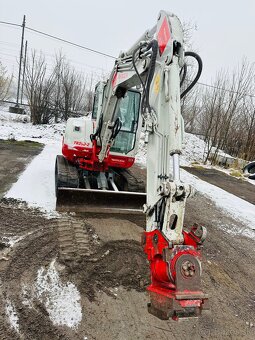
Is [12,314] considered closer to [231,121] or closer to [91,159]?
[91,159]

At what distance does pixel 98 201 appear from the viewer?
5762mm

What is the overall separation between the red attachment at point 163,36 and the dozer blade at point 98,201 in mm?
3037

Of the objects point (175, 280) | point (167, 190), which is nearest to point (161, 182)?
point (167, 190)

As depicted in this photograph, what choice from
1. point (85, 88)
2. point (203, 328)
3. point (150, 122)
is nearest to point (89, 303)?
point (203, 328)

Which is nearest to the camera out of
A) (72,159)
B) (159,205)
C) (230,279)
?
(159,205)

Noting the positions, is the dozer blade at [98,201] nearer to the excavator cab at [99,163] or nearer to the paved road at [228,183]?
the excavator cab at [99,163]

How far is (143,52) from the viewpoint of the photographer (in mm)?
3670

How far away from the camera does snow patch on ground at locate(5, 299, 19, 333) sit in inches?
110

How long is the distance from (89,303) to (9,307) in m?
0.76

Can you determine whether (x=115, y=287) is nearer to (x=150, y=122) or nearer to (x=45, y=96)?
(x=150, y=122)

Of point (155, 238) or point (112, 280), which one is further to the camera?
point (112, 280)

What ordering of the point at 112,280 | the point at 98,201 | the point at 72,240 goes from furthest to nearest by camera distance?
the point at 98,201
the point at 72,240
the point at 112,280

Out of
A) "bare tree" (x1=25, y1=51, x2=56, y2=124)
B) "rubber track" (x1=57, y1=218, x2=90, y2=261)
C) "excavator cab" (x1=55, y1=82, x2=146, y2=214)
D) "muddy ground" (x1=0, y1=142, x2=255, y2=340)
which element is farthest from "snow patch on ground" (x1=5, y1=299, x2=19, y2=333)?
"bare tree" (x1=25, y1=51, x2=56, y2=124)

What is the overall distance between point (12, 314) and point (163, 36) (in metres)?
2.99
